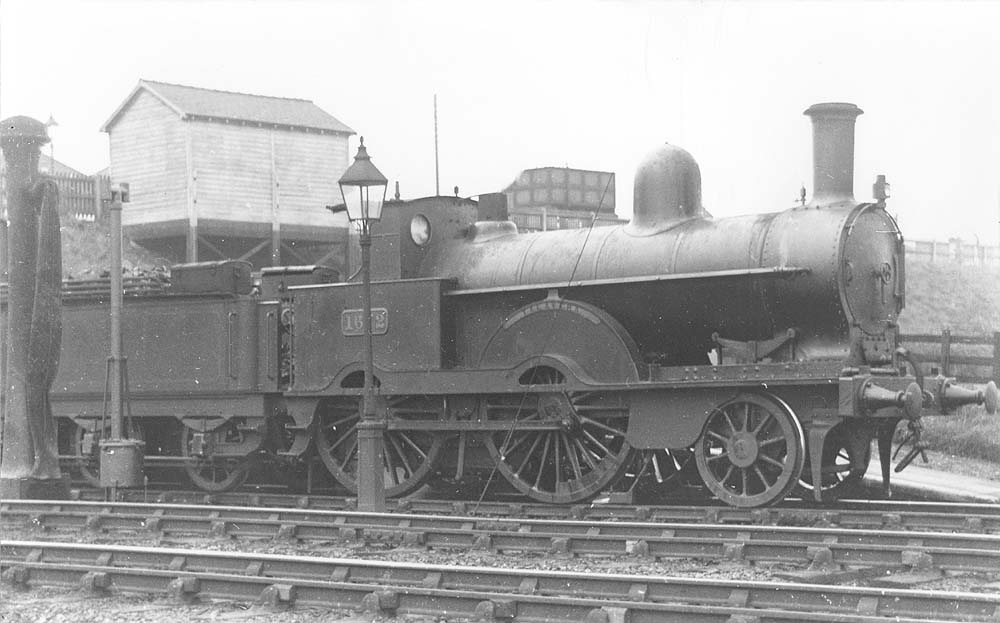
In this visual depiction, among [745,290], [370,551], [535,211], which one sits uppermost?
[535,211]

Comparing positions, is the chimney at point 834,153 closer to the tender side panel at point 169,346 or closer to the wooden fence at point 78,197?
the tender side panel at point 169,346

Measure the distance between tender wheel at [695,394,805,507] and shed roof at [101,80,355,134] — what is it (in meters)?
22.3

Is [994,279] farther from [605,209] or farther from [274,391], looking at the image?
[274,391]

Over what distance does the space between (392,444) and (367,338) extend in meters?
2.39

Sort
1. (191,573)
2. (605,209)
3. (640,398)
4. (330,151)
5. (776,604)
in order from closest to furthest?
1. (776,604)
2. (191,573)
3. (640,398)
4. (330,151)
5. (605,209)

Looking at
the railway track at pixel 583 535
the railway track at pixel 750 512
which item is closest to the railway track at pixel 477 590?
the railway track at pixel 583 535

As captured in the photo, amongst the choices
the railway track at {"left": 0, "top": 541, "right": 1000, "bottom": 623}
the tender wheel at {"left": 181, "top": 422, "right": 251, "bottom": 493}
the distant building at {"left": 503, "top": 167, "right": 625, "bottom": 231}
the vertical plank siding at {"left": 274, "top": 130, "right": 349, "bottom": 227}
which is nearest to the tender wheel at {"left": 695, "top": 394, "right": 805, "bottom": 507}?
the railway track at {"left": 0, "top": 541, "right": 1000, "bottom": 623}

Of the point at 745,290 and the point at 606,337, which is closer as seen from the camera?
the point at 745,290

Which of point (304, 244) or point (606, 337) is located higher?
point (304, 244)

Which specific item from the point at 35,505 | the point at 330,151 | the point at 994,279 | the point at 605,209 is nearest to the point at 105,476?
the point at 35,505

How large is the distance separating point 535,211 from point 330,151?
5768mm

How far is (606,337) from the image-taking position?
1262 cm

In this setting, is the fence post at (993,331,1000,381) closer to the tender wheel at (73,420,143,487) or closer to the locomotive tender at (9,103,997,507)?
the locomotive tender at (9,103,997,507)

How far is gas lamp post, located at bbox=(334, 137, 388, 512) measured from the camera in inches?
480
